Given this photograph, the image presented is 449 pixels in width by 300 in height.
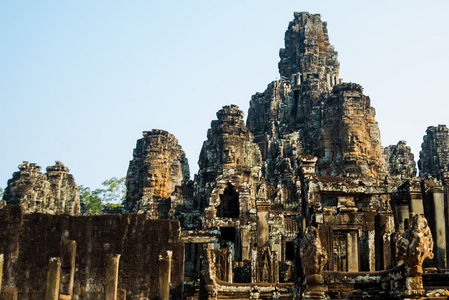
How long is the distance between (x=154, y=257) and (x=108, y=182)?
4896cm

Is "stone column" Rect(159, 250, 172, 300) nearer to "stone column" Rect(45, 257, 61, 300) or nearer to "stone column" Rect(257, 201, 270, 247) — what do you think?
"stone column" Rect(45, 257, 61, 300)

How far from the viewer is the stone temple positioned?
13438 millimetres

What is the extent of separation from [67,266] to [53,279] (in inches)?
54.5

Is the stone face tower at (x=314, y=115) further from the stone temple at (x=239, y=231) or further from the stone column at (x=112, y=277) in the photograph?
the stone column at (x=112, y=277)

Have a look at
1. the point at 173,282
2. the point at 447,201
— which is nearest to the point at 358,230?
the point at 447,201

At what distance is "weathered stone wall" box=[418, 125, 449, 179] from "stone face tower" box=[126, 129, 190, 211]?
22871 millimetres

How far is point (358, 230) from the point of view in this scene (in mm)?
21000

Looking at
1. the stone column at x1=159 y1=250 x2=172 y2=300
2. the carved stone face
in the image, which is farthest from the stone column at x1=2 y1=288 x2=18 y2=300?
the carved stone face

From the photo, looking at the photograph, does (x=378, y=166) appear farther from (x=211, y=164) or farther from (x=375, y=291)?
(x=375, y=291)

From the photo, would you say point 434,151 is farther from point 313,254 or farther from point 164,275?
point 313,254

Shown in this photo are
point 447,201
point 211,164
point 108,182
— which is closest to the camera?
point 447,201

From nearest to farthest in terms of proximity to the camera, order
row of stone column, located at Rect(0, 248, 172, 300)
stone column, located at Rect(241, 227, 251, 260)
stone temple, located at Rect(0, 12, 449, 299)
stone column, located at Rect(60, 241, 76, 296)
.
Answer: stone temple, located at Rect(0, 12, 449, 299)
row of stone column, located at Rect(0, 248, 172, 300)
stone column, located at Rect(60, 241, 76, 296)
stone column, located at Rect(241, 227, 251, 260)

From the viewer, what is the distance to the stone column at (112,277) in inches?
747

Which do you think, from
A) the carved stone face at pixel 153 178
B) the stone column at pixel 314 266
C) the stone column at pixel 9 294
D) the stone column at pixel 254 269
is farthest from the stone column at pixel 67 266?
the carved stone face at pixel 153 178
